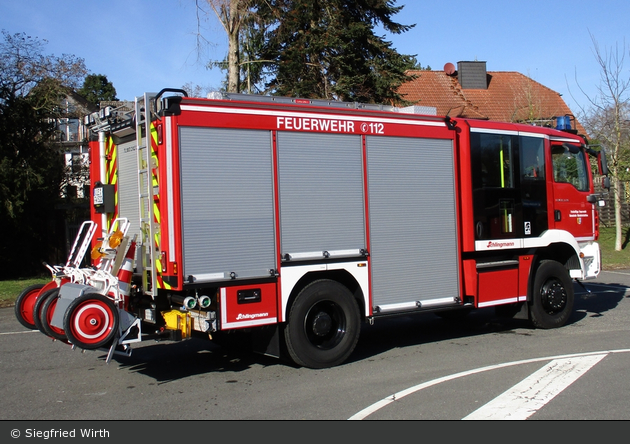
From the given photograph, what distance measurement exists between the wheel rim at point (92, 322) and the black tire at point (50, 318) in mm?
447

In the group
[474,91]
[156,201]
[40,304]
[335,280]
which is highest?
[474,91]

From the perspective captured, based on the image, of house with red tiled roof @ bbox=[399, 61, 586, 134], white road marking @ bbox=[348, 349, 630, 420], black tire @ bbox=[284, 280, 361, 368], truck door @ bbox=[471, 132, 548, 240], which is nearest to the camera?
white road marking @ bbox=[348, 349, 630, 420]

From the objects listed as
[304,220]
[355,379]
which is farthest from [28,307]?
[355,379]

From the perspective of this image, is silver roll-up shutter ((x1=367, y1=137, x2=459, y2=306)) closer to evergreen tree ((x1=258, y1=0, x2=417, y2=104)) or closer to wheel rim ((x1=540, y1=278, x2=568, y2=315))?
wheel rim ((x1=540, y1=278, x2=568, y2=315))

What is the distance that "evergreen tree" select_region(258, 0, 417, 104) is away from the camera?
19.9 meters

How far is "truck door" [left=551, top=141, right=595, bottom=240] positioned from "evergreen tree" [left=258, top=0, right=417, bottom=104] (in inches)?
415

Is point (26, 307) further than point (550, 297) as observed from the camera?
No

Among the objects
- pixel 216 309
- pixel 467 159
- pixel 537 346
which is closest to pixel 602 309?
pixel 537 346

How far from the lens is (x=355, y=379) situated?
6.82 meters

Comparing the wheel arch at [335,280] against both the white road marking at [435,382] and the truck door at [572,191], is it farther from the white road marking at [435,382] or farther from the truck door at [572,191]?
the truck door at [572,191]

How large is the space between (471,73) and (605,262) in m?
21.0

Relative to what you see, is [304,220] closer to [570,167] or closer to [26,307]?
[26,307]

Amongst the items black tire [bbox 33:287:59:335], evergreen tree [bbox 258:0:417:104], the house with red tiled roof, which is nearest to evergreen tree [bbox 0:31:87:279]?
evergreen tree [bbox 258:0:417:104]

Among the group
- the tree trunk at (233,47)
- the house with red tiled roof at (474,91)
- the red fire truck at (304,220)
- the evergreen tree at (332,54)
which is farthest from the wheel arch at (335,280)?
the house with red tiled roof at (474,91)
